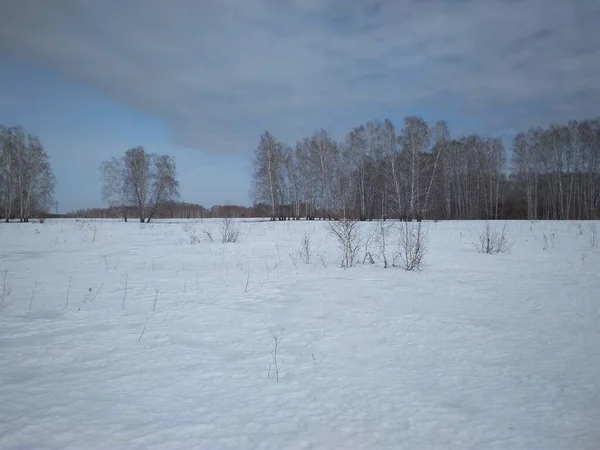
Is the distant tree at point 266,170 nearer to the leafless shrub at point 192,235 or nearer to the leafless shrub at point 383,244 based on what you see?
the leafless shrub at point 192,235

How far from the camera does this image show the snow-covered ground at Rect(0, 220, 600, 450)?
2197mm

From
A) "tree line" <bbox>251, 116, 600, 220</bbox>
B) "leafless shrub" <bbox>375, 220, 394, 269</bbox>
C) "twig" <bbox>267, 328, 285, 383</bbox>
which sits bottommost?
"twig" <bbox>267, 328, 285, 383</bbox>

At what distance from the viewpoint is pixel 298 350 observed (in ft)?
11.7

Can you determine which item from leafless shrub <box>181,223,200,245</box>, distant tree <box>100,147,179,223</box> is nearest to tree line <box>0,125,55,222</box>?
distant tree <box>100,147,179,223</box>

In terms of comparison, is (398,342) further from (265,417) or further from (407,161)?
(407,161)

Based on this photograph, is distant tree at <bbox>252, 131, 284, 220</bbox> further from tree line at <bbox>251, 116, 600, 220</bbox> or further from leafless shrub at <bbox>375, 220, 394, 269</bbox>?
leafless shrub at <bbox>375, 220, 394, 269</bbox>

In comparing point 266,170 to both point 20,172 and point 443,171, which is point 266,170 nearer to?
point 443,171

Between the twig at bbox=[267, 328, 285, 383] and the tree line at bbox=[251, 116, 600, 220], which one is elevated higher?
the tree line at bbox=[251, 116, 600, 220]

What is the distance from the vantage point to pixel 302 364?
127 inches

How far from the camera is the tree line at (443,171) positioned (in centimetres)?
2859

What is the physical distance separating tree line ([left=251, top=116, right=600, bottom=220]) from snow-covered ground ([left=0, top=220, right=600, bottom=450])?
22588 millimetres

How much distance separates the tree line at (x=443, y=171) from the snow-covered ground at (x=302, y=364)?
889 inches

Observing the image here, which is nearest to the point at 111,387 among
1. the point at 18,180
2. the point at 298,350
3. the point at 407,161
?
the point at 298,350

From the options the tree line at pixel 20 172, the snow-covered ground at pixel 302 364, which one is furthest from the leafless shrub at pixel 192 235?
the tree line at pixel 20 172
